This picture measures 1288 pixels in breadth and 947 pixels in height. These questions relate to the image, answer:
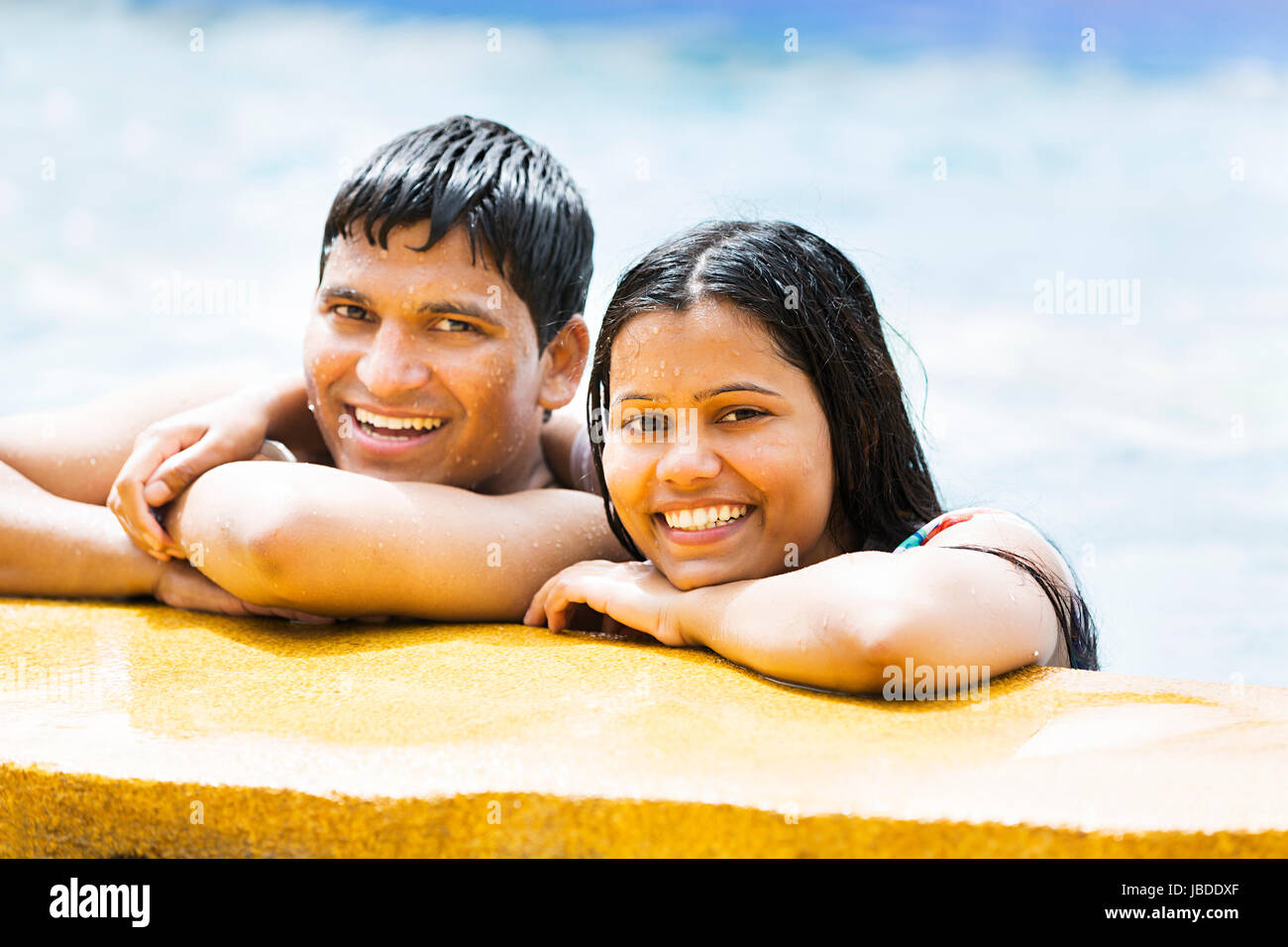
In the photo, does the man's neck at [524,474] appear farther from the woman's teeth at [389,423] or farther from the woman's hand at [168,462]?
the woman's hand at [168,462]

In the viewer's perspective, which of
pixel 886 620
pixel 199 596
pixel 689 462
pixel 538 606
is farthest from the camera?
pixel 199 596

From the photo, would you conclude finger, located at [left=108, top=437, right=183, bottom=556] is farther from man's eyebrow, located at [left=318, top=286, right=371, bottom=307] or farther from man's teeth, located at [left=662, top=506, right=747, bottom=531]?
man's teeth, located at [left=662, top=506, right=747, bottom=531]

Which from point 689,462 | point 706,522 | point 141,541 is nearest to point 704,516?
point 706,522

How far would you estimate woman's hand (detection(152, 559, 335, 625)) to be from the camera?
232cm

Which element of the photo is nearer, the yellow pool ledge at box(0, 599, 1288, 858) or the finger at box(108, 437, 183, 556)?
the yellow pool ledge at box(0, 599, 1288, 858)

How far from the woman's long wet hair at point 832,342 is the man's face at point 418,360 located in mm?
279

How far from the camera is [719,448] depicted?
6.76 feet

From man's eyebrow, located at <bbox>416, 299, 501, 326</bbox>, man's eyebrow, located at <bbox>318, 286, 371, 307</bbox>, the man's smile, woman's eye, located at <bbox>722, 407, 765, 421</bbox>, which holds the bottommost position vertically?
the man's smile

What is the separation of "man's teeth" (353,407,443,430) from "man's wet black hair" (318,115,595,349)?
1.00ft

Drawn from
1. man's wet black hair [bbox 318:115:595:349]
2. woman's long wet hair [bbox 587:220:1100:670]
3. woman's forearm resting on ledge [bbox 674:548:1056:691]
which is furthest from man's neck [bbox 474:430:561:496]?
woman's forearm resting on ledge [bbox 674:548:1056:691]

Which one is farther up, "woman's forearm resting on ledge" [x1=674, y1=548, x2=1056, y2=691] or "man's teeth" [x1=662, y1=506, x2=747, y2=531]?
"man's teeth" [x1=662, y1=506, x2=747, y2=531]

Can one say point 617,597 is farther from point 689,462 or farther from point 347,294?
point 347,294

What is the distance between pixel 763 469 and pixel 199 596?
1164mm
